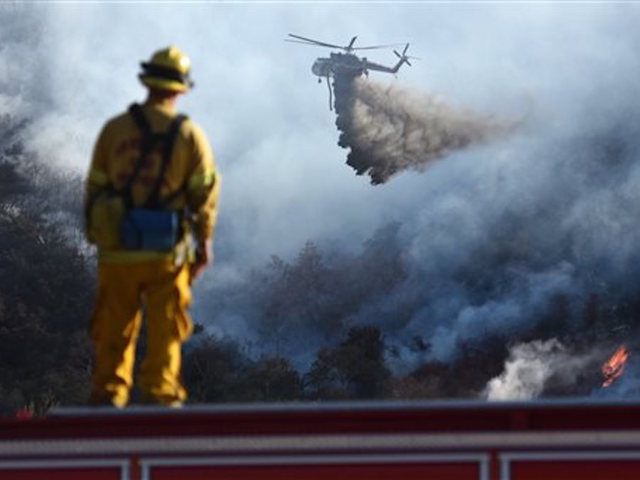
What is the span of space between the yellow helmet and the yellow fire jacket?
0.66ft

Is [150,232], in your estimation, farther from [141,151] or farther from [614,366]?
[614,366]

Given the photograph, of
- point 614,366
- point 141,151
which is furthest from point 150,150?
point 614,366

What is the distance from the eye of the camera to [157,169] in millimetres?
17688

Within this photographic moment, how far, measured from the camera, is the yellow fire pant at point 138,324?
17.8 m

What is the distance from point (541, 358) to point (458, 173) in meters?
4.77

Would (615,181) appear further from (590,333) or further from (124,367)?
(124,367)

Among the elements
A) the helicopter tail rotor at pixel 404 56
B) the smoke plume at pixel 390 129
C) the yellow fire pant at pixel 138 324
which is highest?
the helicopter tail rotor at pixel 404 56

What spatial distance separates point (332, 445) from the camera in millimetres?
16312

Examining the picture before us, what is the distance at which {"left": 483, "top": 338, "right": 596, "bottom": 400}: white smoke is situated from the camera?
171 feet

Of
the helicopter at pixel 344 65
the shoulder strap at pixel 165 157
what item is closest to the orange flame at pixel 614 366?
the helicopter at pixel 344 65

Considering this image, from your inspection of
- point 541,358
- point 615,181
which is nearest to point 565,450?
point 541,358

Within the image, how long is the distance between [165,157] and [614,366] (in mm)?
34532

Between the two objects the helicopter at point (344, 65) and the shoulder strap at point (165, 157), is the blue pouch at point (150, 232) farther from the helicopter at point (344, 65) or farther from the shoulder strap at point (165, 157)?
the helicopter at point (344, 65)

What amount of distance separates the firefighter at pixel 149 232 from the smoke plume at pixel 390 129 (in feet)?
124
